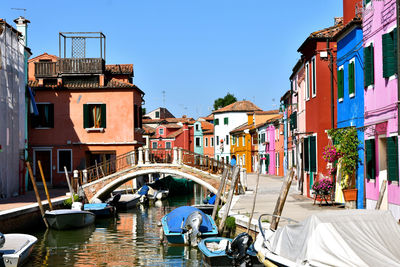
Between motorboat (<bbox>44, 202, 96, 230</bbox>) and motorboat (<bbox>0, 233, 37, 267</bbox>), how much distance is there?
4.74 metres

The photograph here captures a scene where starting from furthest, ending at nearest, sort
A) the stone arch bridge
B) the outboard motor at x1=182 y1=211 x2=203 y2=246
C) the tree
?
1. the tree
2. the stone arch bridge
3. the outboard motor at x1=182 y1=211 x2=203 y2=246

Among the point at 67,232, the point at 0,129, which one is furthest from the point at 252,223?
the point at 0,129

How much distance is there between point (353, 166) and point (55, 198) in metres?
12.6

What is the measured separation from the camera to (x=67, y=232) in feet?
63.1

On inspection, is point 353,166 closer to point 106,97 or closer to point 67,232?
point 67,232

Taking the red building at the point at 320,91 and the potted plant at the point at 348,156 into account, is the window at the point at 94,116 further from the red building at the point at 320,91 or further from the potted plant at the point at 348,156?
the potted plant at the point at 348,156

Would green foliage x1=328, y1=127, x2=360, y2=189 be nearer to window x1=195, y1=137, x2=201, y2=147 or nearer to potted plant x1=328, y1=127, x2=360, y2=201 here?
potted plant x1=328, y1=127, x2=360, y2=201

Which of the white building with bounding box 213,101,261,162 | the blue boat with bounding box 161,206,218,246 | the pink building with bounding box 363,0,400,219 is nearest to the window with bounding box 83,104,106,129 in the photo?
the blue boat with bounding box 161,206,218,246

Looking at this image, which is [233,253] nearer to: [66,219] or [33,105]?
[66,219]

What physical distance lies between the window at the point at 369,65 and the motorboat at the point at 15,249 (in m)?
9.28

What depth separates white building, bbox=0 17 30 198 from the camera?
2272 cm

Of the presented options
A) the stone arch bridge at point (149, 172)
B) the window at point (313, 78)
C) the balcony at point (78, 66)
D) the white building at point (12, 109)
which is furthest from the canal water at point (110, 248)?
the balcony at point (78, 66)

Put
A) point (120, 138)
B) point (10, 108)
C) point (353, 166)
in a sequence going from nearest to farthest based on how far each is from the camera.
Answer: point (353, 166)
point (10, 108)
point (120, 138)

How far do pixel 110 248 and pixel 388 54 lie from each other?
910 centimetres
